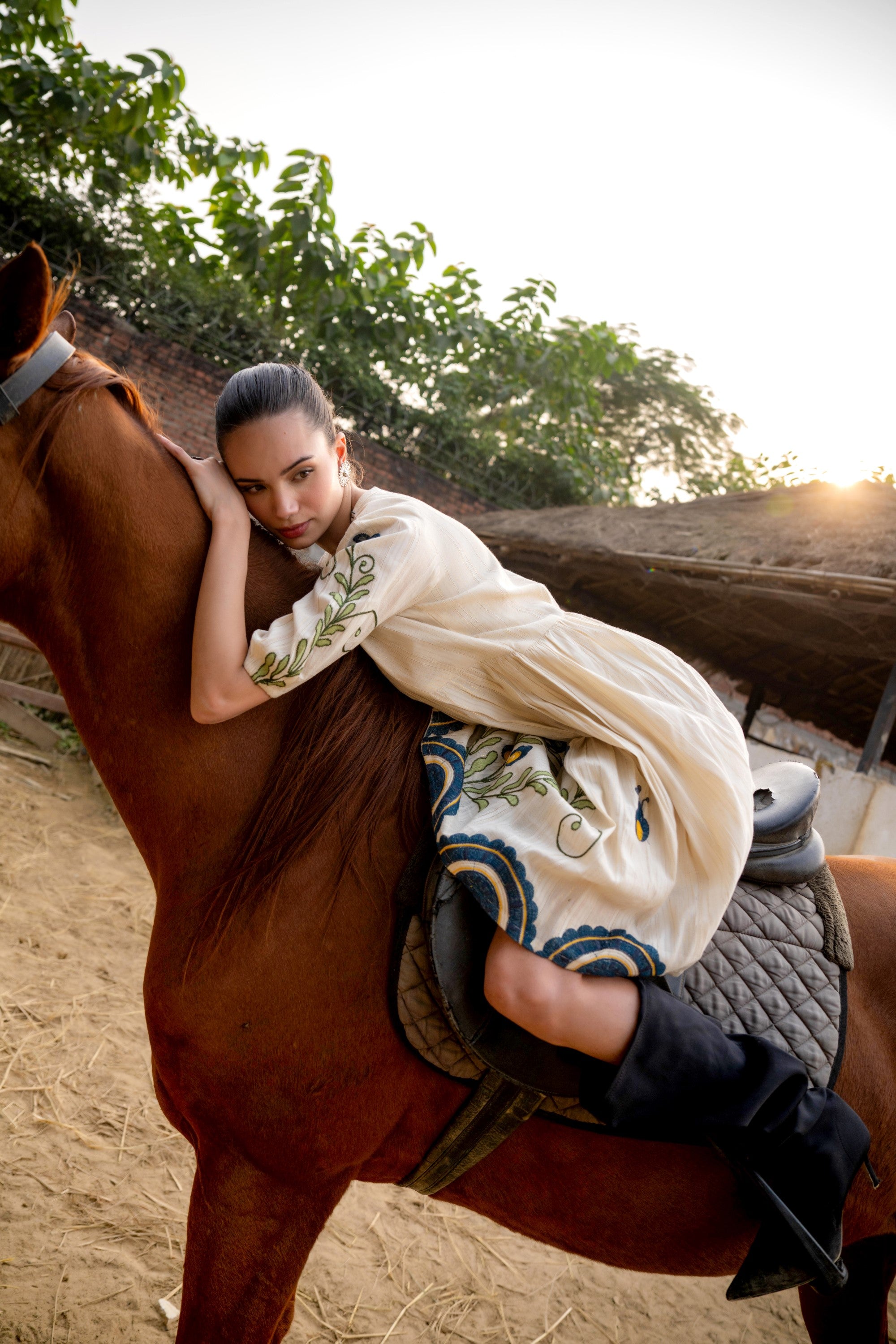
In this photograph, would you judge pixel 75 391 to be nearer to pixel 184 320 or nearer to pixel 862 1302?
pixel 862 1302

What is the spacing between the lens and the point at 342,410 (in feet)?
41.0

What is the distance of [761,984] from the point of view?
1.62 metres

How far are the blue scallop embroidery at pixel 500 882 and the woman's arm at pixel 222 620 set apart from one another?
0.47 m

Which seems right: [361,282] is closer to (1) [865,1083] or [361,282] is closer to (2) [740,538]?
(2) [740,538]

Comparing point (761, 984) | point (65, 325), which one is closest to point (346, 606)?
point (65, 325)

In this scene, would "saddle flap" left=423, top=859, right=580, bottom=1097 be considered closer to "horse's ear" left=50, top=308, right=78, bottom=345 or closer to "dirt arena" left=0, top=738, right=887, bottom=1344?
"horse's ear" left=50, top=308, right=78, bottom=345

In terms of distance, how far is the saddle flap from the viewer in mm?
1417

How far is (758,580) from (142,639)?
578cm

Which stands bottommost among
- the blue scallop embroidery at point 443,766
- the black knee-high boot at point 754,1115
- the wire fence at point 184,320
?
the black knee-high boot at point 754,1115

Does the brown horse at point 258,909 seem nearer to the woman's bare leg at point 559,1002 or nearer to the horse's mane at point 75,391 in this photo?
the horse's mane at point 75,391

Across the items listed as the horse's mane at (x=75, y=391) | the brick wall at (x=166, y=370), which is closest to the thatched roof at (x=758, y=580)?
the brick wall at (x=166, y=370)

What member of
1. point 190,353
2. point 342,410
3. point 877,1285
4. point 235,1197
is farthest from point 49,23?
point 877,1285

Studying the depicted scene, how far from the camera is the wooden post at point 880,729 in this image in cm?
593

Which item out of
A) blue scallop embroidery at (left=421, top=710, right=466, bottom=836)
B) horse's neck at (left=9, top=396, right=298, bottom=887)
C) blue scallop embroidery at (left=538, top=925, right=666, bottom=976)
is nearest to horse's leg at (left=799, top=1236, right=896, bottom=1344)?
blue scallop embroidery at (left=538, top=925, right=666, bottom=976)
